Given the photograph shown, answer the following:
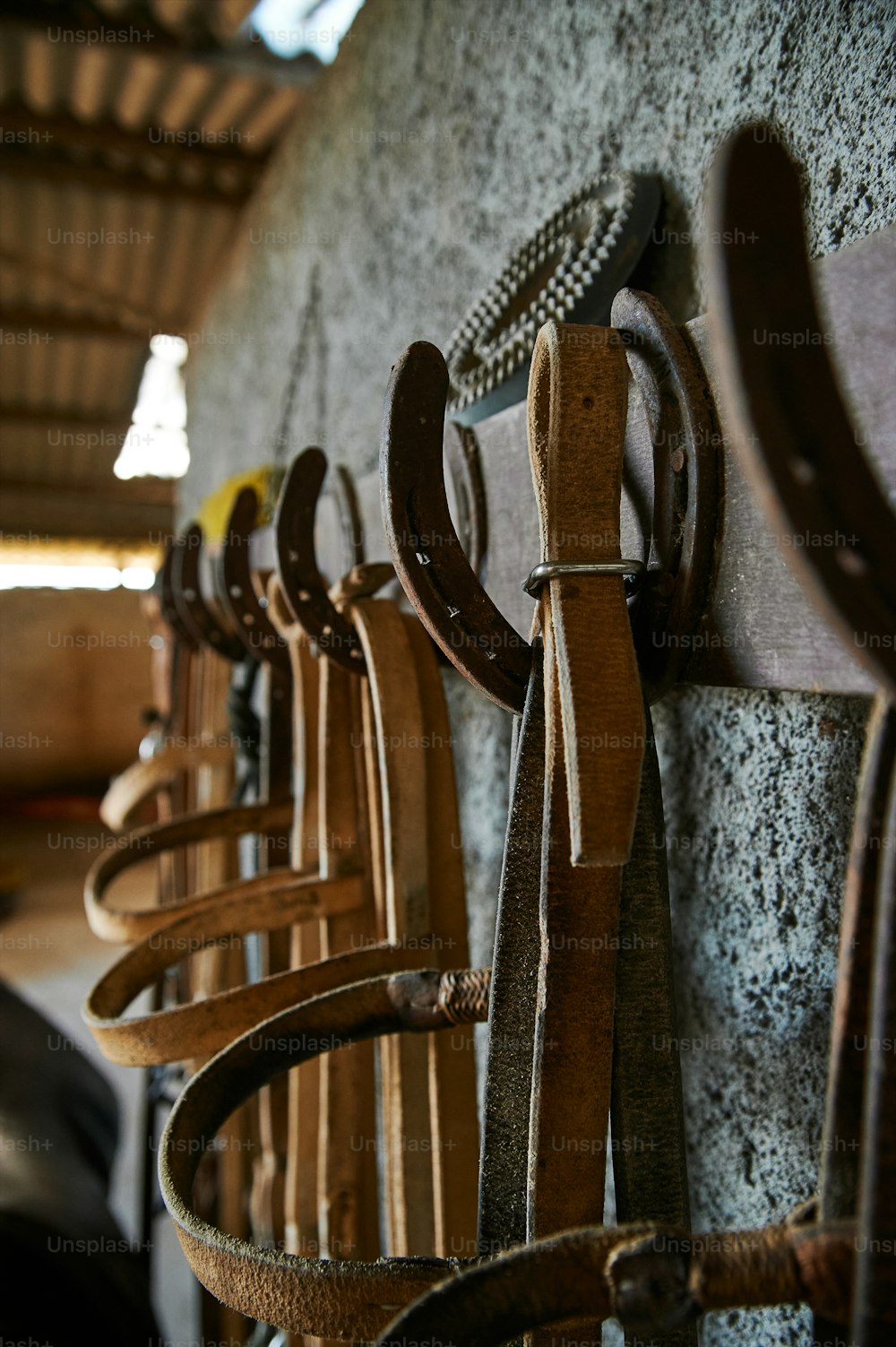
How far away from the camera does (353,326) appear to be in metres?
1.20

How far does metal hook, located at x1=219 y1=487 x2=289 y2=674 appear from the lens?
880mm

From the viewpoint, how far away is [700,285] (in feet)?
1.70

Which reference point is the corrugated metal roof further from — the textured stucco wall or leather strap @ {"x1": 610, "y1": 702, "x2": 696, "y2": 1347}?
leather strap @ {"x1": 610, "y1": 702, "x2": 696, "y2": 1347}

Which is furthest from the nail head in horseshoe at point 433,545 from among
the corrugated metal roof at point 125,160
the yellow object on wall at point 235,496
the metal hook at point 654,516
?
the corrugated metal roof at point 125,160

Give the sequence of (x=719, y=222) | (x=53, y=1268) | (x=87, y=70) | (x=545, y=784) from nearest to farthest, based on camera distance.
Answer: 1. (x=719, y=222)
2. (x=545, y=784)
3. (x=53, y=1268)
4. (x=87, y=70)

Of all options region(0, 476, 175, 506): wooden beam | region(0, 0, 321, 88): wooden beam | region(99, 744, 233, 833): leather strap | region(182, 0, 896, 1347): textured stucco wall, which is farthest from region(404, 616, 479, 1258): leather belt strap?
region(0, 476, 175, 506): wooden beam

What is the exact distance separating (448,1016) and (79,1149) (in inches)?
43.6

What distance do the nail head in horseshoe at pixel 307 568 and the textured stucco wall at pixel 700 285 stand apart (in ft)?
0.65

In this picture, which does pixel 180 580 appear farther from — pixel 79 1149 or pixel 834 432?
pixel 834 432

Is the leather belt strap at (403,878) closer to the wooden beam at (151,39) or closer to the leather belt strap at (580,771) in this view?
the leather belt strap at (580,771)

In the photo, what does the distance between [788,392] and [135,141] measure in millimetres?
2754

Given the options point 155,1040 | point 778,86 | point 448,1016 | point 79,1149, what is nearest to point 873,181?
point 778,86

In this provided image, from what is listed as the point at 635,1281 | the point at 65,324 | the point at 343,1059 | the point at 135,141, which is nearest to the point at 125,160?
the point at 135,141

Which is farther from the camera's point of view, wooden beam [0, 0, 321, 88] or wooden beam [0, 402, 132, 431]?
wooden beam [0, 402, 132, 431]
